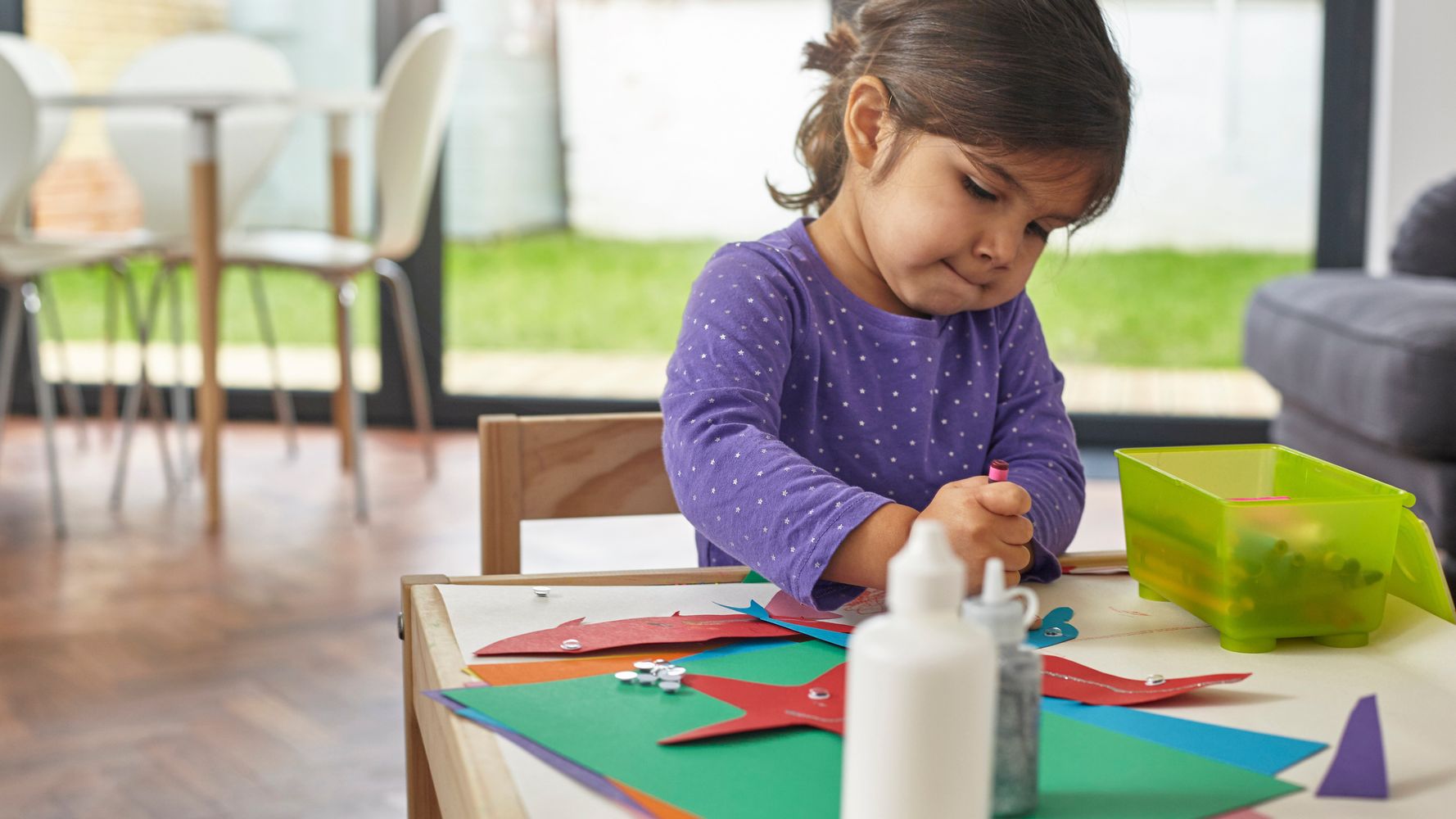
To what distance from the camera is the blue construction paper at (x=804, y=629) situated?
26.7 inches

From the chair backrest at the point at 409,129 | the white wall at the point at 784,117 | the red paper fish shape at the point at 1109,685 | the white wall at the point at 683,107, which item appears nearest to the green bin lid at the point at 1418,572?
the red paper fish shape at the point at 1109,685

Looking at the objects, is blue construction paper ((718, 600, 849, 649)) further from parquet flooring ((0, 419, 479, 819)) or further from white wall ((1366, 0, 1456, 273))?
white wall ((1366, 0, 1456, 273))

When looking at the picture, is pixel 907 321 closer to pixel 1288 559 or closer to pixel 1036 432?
pixel 1036 432

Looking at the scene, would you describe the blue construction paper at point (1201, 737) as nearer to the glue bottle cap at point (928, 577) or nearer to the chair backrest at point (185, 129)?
the glue bottle cap at point (928, 577)

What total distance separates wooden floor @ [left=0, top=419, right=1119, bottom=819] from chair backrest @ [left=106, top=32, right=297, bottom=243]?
655 millimetres

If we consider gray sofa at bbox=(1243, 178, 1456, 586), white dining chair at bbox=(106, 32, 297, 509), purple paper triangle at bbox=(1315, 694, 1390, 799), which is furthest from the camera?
white dining chair at bbox=(106, 32, 297, 509)

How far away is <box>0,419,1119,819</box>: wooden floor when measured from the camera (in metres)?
1.68

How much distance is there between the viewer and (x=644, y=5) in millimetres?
4020

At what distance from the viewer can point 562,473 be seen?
1.01 m

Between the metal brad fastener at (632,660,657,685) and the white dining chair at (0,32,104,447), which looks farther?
the white dining chair at (0,32,104,447)

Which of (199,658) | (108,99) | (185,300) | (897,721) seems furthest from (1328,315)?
(185,300)

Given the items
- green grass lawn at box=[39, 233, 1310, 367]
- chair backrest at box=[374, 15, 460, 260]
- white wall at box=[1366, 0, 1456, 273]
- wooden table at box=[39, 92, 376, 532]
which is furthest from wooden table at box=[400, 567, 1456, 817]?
green grass lawn at box=[39, 233, 1310, 367]

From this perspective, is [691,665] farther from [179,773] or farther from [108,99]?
[108,99]

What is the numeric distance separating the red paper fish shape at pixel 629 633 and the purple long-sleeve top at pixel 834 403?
0.16 feet
